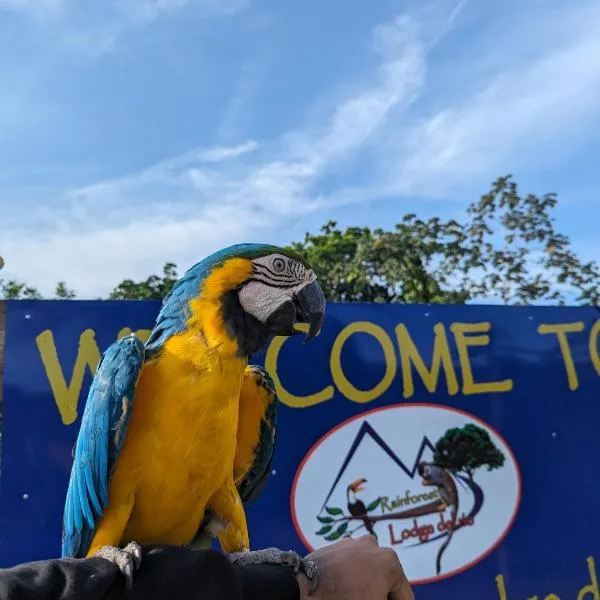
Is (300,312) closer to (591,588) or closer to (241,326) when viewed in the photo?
(241,326)

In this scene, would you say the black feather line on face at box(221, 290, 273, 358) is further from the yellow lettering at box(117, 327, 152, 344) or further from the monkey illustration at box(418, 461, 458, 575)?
the monkey illustration at box(418, 461, 458, 575)

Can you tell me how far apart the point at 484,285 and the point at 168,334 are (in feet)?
33.9

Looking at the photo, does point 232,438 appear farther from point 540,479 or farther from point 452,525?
point 540,479

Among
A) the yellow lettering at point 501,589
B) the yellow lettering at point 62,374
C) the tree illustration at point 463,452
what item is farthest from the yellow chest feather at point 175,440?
the yellow lettering at point 501,589

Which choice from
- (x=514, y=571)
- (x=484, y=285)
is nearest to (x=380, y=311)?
(x=514, y=571)

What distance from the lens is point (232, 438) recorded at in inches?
61.7

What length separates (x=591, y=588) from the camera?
341 cm

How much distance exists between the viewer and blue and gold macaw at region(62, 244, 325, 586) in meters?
1.48

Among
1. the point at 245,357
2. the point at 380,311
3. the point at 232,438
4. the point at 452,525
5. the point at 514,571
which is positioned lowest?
the point at 514,571

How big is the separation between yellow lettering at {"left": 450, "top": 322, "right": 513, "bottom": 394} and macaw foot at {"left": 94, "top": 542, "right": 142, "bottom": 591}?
2523mm

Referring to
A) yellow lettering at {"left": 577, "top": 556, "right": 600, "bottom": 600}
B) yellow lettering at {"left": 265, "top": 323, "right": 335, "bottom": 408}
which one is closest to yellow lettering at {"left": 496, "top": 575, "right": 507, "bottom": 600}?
yellow lettering at {"left": 577, "top": 556, "right": 600, "bottom": 600}

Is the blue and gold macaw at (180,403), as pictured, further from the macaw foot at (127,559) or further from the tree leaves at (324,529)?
the tree leaves at (324,529)

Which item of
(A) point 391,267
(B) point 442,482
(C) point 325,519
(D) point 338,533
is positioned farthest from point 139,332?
Answer: (A) point 391,267

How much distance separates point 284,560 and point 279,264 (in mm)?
710
